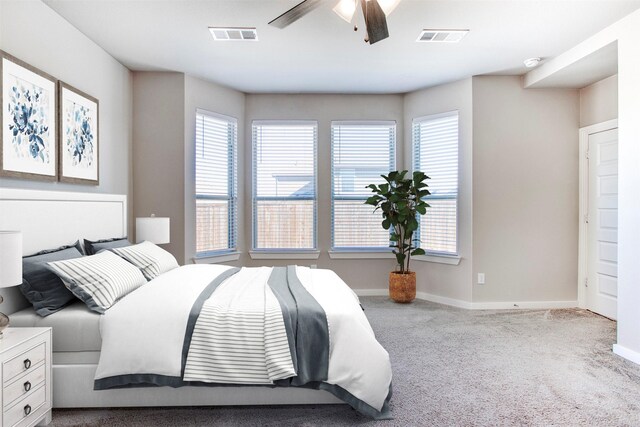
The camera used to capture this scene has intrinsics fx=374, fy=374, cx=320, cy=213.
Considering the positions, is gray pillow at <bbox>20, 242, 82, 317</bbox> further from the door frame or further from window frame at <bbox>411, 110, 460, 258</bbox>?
the door frame

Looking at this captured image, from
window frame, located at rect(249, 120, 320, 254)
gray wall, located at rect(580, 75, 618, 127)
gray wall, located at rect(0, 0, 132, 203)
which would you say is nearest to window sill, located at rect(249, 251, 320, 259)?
window frame, located at rect(249, 120, 320, 254)

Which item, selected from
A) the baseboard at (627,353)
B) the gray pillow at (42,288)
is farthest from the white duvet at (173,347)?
the baseboard at (627,353)

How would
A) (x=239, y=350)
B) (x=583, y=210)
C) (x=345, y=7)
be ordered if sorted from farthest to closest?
(x=583, y=210) → (x=345, y=7) → (x=239, y=350)

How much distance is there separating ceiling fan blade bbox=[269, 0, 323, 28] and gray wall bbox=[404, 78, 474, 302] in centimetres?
290

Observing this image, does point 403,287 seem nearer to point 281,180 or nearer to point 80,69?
point 281,180

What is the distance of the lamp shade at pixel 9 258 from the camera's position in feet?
5.84

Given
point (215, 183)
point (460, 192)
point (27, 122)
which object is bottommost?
point (460, 192)

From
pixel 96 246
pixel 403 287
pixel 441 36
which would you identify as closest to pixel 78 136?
pixel 96 246

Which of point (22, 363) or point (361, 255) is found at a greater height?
point (361, 255)

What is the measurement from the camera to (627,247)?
3.02 meters

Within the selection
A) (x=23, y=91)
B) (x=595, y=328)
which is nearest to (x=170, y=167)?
(x=23, y=91)

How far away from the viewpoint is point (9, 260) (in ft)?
5.91

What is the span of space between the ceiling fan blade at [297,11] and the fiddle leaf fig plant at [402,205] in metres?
2.60

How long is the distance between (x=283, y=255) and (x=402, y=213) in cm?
168
